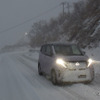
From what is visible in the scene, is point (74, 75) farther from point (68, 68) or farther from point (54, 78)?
point (54, 78)

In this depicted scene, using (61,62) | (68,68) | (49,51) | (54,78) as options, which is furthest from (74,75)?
(49,51)

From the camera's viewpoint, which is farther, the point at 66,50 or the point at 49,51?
the point at 49,51

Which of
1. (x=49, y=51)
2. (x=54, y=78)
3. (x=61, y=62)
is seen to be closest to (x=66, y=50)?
(x=49, y=51)

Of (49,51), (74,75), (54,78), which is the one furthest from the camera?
(49,51)

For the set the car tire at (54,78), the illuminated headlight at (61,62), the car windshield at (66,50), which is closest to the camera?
the illuminated headlight at (61,62)

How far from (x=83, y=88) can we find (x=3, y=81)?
3.91 metres

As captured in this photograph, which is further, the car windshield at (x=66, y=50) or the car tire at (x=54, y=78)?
the car windshield at (x=66, y=50)

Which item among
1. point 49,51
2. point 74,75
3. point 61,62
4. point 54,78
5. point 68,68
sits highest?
point 49,51

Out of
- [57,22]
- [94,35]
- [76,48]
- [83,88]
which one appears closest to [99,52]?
[94,35]

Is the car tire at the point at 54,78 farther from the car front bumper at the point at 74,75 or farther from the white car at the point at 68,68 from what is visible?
the car front bumper at the point at 74,75

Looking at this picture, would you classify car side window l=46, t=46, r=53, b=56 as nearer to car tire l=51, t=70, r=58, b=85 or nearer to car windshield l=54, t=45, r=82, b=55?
car windshield l=54, t=45, r=82, b=55

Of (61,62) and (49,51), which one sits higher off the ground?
(49,51)

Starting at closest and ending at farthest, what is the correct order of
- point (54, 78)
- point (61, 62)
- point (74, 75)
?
point (74, 75)
point (61, 62)
point (54, 78)

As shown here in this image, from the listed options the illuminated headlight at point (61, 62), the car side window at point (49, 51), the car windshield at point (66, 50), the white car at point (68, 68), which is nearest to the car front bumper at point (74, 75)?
the white car at point (68, 68)
